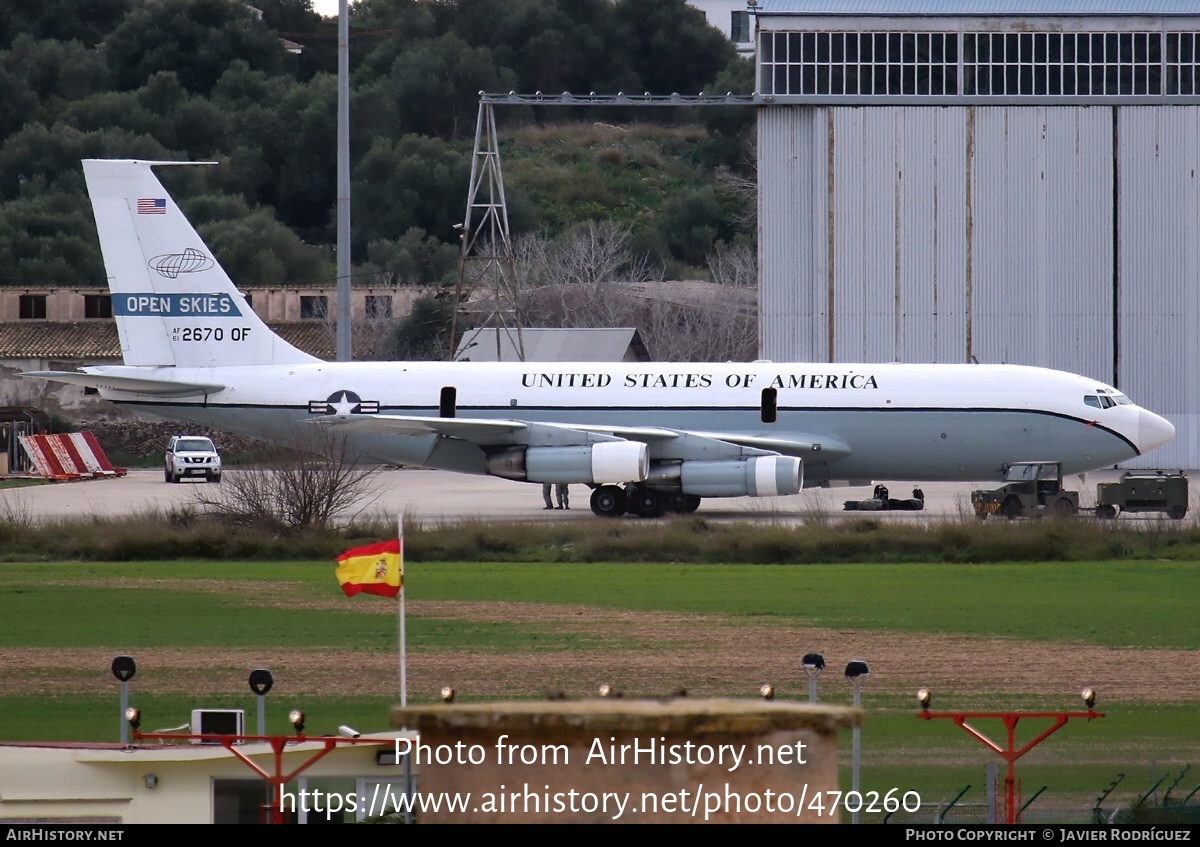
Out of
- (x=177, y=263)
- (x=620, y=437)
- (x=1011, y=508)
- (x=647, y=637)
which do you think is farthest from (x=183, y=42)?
(x=647, y=637)

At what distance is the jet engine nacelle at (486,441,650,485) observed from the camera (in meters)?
35.4

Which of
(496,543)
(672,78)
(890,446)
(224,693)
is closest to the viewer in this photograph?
(224,693)

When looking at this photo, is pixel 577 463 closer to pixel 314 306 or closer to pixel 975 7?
pixel 975 7

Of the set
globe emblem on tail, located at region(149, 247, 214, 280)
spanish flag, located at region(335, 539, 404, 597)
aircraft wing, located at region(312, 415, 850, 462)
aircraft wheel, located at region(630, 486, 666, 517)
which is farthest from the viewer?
globe emblem on tail, located at region(149, 247, 214, 280)

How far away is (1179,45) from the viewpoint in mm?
54188

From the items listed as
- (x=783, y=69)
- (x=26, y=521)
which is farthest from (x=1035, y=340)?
(x=26, y=521)

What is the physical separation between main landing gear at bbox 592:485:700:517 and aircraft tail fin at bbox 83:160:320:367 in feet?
24.8

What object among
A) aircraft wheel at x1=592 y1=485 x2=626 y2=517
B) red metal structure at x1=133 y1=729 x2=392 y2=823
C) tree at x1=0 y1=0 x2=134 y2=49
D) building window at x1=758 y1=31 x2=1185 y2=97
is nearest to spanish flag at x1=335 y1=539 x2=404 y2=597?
red metal structure at x1=133 y1=729 x2=392 y2=823

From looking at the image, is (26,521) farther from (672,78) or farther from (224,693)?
(672,78)

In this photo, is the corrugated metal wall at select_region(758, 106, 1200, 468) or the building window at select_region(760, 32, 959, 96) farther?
the building window at select_region(760, 32, 959, 96)

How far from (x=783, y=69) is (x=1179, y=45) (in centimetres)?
1279

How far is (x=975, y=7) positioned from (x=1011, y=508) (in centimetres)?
2312

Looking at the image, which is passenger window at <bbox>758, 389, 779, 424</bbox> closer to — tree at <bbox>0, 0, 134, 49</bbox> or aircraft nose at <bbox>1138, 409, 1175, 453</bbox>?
aircraft nose at <bbox>1138, 409, 1175, 453</bbox>

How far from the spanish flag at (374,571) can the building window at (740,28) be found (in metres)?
118
